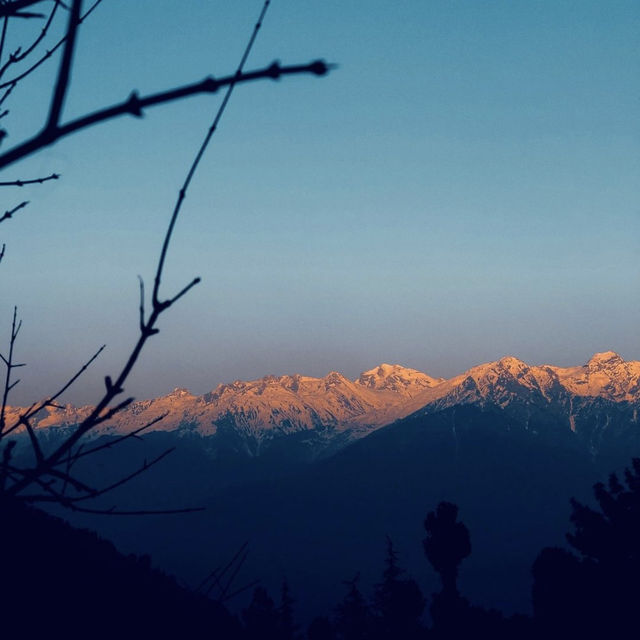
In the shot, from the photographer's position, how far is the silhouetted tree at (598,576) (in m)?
25.2

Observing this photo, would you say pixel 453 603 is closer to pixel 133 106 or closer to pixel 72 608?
pixel 72 608

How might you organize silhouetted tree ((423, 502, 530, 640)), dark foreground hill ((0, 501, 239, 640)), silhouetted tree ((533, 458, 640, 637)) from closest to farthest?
dark foreground hill ((0, 501, 239, 640)) < silhouetted tree ((533, 458, 640, 637)) < silhouetted tree ((423, 502, 530, 640))

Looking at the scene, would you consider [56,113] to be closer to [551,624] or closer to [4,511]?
[4,511]

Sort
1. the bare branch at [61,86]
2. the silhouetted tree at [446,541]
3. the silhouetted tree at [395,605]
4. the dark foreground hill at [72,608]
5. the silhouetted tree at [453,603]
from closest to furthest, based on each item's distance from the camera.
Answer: the bare branch at [61,86] < the dark foreground hill at [72,608] < the silhouetted tree at [453,603] < the silhouetted tree at [446,541] < the silhouetted tree at [395,605]

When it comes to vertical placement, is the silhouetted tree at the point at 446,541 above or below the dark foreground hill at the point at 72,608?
below

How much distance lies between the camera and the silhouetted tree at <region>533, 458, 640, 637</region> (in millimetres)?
25156

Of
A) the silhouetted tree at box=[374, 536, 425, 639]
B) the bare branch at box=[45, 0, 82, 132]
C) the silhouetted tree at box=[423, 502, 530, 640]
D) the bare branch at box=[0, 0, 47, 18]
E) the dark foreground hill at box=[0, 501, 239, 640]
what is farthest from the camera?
the silhouetted tree at box=[374, 536, 425, 639]

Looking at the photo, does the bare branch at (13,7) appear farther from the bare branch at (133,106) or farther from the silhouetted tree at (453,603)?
the silhouetted tree at (453,603)

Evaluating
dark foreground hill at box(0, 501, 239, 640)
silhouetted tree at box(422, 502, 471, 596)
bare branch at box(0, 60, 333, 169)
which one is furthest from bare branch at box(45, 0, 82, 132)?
silhouetted tree at box(422, 502, 471, 596)

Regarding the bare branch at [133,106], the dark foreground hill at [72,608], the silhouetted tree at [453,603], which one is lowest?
the silhouetted tree at [453,603]

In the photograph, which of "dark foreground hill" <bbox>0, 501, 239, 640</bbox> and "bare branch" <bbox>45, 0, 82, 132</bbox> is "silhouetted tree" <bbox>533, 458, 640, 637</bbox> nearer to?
"dark foreground hill" <bbox>0, 501, 239, 640</bbox>

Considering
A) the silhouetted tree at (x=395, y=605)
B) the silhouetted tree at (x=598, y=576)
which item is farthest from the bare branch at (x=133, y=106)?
the silhouetted tree at (x=395, y=605)

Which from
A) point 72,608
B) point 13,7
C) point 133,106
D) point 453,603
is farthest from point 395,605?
point 133,106

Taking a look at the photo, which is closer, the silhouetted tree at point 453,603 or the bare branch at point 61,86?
the bare branch at point 61,86
